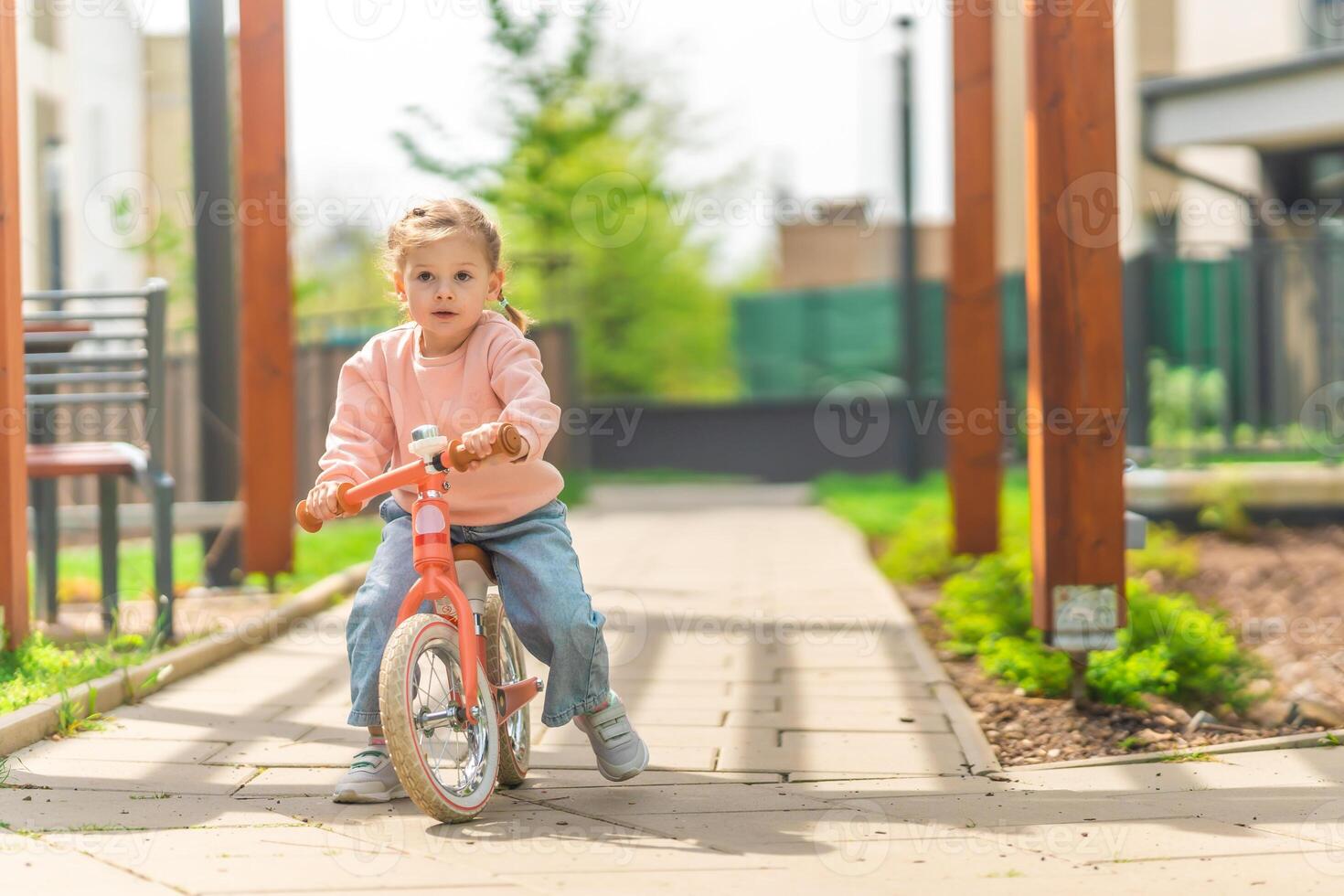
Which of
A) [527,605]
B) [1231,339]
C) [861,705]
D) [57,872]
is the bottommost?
[861,705]

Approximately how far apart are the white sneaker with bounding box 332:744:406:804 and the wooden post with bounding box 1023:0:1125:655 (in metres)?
2.14

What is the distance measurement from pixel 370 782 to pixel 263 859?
516 millimetres

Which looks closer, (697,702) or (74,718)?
(74,718)

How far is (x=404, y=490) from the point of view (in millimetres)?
3391

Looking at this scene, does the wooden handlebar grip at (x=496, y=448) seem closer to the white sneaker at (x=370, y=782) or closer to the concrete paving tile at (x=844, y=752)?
the white sneaker at (x=370, y=782)

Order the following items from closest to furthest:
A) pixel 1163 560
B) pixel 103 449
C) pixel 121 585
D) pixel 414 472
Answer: pixel 414 472
pixel 103 449
pixel 121 585
pixel 1163 560

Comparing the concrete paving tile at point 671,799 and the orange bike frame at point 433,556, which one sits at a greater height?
the orange bike frame at point 433,556

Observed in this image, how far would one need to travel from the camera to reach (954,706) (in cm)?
454

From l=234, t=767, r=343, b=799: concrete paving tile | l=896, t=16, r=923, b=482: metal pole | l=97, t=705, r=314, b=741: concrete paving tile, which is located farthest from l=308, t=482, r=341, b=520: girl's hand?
l=896, t=16, r=923, b=482: metal pole

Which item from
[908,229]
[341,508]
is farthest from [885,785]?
[908,229]

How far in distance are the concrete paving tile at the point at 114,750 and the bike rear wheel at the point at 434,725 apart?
2.77 ft

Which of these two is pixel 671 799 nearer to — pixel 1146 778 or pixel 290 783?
pixel 290 783

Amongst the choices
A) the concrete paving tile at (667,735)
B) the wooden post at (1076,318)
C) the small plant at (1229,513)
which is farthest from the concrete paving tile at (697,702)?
the small plant at (1229,513)

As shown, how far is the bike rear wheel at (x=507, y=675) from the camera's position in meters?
3.45
